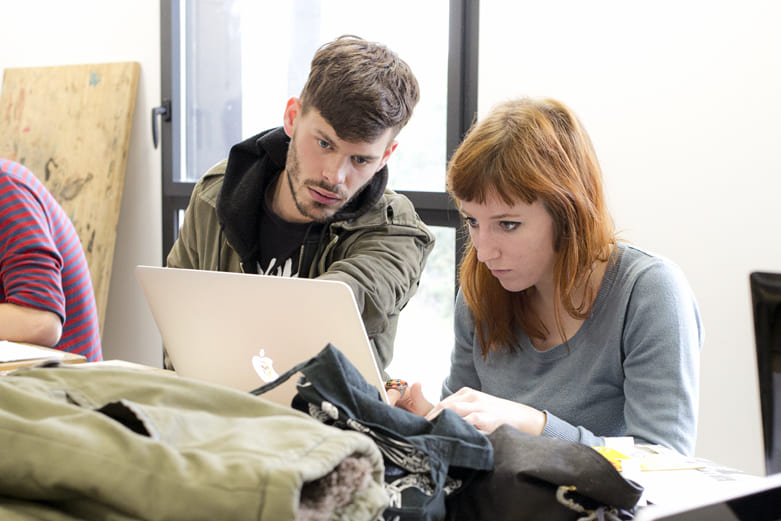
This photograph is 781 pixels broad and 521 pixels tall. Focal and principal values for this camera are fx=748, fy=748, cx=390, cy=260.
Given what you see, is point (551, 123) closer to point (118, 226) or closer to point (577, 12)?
point (577, 12)

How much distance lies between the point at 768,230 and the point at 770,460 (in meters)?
1.25

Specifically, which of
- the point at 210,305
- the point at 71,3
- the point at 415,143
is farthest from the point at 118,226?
the point at 210,305

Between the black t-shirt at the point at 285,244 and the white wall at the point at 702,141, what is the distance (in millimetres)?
927

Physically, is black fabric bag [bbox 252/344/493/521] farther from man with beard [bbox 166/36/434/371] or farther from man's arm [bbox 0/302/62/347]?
man's arm [bbox 0/302/62/347]

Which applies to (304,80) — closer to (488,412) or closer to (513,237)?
(513,237)

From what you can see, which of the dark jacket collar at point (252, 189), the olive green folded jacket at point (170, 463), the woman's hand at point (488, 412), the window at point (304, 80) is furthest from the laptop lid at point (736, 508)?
the window at point (304, 80)

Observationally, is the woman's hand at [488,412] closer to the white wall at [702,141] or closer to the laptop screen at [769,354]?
the laptop screen at [769,354]

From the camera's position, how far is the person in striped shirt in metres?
1.65

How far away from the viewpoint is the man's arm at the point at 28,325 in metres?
1.63

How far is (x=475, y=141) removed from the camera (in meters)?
1.26

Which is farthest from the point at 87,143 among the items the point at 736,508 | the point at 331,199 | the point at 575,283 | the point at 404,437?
the point at 736,508

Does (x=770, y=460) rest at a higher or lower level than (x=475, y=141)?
lower

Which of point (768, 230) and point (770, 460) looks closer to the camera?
point (770, 460)

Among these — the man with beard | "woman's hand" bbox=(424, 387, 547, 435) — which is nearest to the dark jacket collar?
the man with beard
